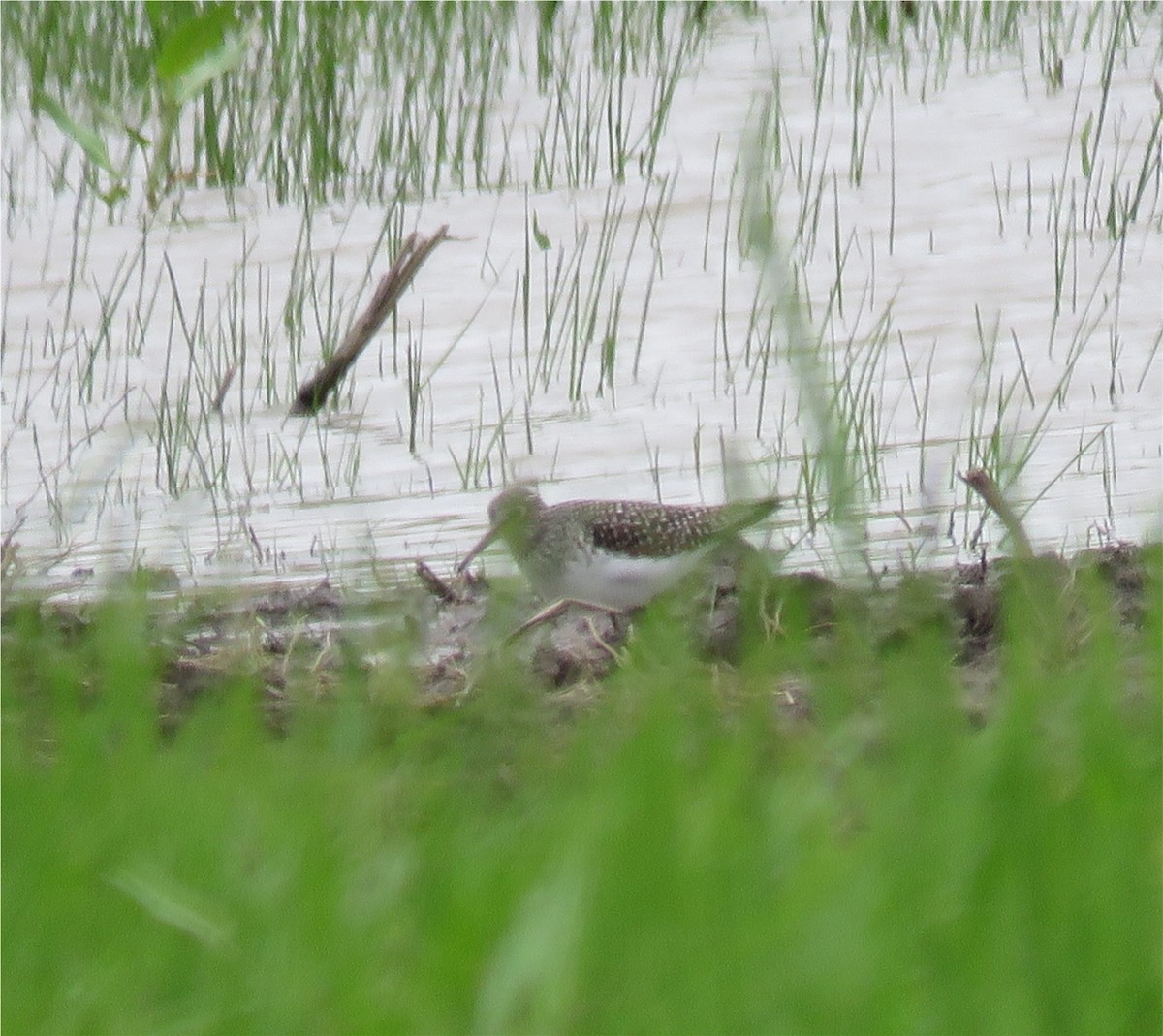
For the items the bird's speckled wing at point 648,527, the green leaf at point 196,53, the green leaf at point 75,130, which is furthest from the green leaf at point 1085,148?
the green leaf at point 75,130

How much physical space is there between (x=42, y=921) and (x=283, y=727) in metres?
1.42

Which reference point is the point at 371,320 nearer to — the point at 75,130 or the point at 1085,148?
the point at 75,130

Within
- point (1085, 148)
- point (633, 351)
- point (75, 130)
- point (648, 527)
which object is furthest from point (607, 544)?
point (1085, 148)

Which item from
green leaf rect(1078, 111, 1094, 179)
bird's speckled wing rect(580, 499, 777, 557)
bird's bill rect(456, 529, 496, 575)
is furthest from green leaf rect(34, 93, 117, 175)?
green leaf rect(1078, 111, 1094, 179)

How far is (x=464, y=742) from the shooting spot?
2.71 meters

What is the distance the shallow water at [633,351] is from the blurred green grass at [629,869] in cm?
185

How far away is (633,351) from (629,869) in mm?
5069

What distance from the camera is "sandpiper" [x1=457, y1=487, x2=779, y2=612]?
482 centimetres

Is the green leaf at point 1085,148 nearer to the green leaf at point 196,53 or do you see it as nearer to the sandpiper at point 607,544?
the green leaf at point 196,53

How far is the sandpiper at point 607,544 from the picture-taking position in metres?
4.82

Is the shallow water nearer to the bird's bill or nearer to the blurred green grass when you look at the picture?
the bird's bill

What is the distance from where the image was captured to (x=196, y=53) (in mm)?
6609

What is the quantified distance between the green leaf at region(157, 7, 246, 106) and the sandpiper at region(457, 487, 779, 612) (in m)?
2.35

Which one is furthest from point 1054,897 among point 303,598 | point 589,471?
point 589,471
